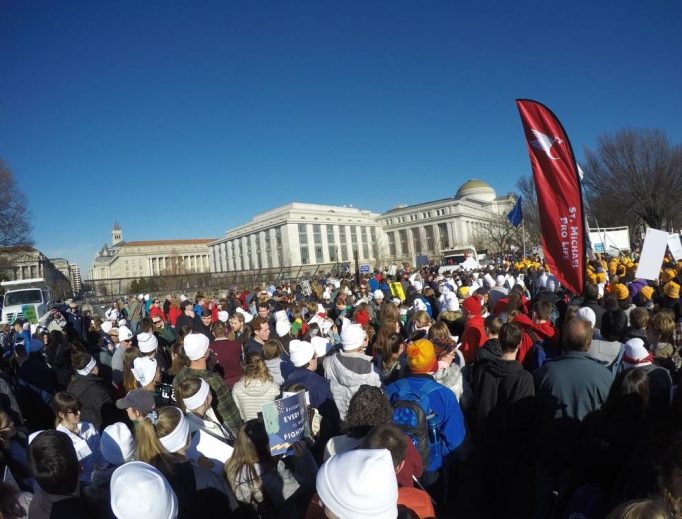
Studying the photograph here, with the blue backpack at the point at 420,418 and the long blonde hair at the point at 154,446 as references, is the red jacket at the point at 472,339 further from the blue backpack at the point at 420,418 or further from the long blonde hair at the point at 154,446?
the long blonde hair at the point at 154,446

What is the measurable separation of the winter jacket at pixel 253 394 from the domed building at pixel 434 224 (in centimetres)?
8537

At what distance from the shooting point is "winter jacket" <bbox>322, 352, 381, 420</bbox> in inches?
164

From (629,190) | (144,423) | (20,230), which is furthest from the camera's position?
(629,190)

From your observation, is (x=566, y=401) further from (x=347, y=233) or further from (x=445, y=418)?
(x=347, y=233)

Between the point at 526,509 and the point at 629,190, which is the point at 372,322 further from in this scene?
the point at 629,190

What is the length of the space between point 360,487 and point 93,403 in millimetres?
4308

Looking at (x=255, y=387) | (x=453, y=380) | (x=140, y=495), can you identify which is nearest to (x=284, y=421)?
(x=140, y=495)

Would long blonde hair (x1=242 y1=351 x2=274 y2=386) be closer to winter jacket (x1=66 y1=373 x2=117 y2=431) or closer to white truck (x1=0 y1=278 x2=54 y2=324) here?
winter jacket (x1=66 y1=373 x2=117 y2=431)

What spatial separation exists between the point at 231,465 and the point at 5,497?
118 cm

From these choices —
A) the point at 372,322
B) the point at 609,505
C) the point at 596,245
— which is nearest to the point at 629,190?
the point at 596,245

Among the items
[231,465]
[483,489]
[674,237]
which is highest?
[674,237]

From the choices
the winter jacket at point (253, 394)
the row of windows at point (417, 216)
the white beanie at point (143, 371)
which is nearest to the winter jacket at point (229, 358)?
the white beanie at point (143, 371)

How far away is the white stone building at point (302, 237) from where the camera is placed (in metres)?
86.6

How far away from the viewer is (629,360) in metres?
3.74
